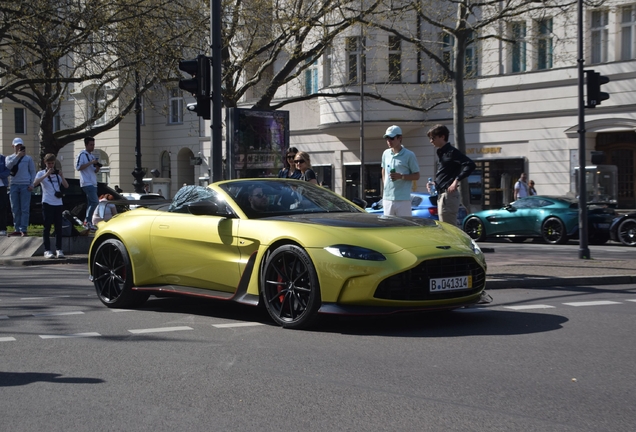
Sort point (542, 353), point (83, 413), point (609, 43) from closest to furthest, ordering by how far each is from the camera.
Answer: point (83, 413)
point (542, 353)
point (609, 43)

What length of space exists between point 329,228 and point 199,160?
38.8m

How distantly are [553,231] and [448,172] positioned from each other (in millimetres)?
12758

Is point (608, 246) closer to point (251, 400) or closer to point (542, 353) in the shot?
point (542, 353)

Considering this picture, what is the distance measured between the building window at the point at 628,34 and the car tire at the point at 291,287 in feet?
88.5

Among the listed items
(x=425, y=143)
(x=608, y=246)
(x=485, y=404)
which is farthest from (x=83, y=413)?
(x=425, y=143)

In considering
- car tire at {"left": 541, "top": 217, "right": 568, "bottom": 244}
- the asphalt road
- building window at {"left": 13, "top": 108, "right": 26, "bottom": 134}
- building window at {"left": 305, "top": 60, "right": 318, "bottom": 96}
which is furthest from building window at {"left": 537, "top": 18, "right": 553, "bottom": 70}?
building window at {"left": 13, "top": 108, "right": 26, "bottom": 134}

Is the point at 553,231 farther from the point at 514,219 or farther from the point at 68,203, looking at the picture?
the point at 68,203

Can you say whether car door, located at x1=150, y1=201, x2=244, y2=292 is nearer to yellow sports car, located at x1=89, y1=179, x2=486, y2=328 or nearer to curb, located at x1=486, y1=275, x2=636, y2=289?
yellow sports car, located at x1=89, y1=179, x2=486, y2=328

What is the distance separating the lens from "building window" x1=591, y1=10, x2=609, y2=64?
33.2 metres

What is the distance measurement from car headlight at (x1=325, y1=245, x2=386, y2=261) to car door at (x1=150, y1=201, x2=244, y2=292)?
1.12m

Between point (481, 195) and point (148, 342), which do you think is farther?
point (481, 195)

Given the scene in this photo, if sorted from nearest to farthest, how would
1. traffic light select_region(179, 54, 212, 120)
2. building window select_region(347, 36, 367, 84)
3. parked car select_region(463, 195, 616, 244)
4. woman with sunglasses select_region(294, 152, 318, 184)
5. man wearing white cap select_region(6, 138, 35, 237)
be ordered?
woman with sunglasses select_region(294, 152, 318, 184)
traffic light select_region(179, 54, 212, 120)
man wearing white cap select_region(6, 138, 35, 237)
parked car select_region(463, 195, 616, 244)
building window select_region(347, 36, 367, 84)

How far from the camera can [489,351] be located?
7.04 metres

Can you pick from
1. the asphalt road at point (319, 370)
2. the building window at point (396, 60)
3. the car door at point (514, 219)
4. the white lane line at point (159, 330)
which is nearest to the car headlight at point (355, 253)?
the asphalt road at point (319, 370)
